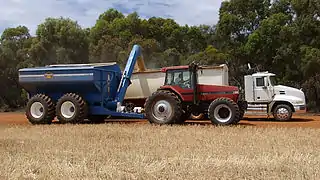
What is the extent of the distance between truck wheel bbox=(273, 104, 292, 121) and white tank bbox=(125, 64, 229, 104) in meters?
3.27

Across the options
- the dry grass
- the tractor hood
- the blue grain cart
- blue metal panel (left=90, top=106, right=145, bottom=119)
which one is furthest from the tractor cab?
the dry grass

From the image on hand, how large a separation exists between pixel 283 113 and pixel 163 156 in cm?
1360

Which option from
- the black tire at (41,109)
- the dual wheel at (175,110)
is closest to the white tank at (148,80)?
the dual wheel at (175,110)

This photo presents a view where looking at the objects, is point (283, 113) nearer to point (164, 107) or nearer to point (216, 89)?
point (216, 89)

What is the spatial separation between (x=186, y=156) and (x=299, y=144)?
3262mm

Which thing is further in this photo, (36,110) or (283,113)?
(283,113)

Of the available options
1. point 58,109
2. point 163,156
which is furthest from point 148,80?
point 163,156

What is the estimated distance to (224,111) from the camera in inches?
656

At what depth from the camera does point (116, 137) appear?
1223cm

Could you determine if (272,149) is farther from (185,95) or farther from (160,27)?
(160,27)

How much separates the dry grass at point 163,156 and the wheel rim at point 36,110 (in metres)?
6.26

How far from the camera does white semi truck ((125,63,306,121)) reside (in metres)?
19.1

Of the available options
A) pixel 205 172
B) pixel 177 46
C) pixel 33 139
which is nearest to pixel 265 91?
pixel 33 139

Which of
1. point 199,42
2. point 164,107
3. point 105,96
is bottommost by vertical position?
point 164,107
